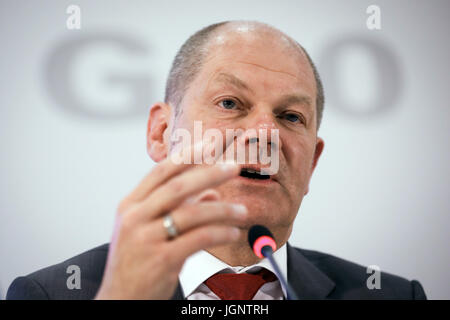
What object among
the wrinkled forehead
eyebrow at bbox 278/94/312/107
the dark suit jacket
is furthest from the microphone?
the wrinkled forehead

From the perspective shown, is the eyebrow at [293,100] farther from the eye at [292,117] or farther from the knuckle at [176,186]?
the knuckle at [176,186]

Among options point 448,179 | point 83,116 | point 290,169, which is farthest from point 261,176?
point 448,179

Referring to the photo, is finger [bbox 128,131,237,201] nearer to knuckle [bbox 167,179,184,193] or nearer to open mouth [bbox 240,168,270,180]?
knuckle [bbox 167,179,184,193]

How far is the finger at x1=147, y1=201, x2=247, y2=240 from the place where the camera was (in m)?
0.77

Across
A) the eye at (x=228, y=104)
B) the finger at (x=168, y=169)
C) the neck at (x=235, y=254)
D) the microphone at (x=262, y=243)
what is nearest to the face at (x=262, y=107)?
the eye at (x=228, y=104)

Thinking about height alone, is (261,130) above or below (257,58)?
below

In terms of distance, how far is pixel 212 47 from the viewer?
4.88ft

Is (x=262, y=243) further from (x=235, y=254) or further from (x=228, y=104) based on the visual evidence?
(x=228, y=104)

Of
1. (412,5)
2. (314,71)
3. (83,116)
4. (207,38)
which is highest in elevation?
(412,5)

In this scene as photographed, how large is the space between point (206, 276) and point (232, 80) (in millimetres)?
633

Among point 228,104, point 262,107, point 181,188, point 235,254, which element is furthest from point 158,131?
point 181,188
